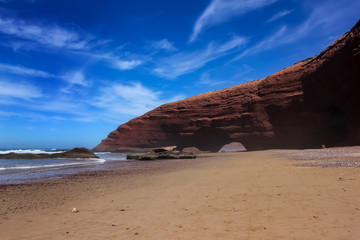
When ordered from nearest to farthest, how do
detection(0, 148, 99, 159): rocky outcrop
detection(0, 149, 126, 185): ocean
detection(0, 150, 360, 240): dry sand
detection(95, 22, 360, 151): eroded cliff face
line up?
detection(0, 150, 360, 240): dry sand < detection(0, 149, 126, 185): ocean < detection(0, 148, 99, 159): rocky outcrop < detection(95, 22, 360, 151): eroded cliff face

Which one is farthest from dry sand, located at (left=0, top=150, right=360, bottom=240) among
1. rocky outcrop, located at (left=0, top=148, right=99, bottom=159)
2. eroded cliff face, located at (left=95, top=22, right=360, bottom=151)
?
rocky outcrop, located at (left=0, top=148, right=99, bottom=159)

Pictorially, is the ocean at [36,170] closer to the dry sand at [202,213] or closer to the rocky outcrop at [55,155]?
the dry sand at [202,213]

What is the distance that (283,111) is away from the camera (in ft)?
126

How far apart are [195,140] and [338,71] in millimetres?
31046

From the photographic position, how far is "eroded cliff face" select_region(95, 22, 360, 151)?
27328 mm

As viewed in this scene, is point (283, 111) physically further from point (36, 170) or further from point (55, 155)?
point (55, 155)

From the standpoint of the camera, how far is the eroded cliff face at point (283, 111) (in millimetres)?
27328

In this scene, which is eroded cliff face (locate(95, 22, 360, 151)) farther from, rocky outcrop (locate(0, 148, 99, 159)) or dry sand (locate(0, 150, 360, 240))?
rocky outcrop (locate(0, 148, 99, 159))

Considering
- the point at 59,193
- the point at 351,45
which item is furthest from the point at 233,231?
the point at 351,45

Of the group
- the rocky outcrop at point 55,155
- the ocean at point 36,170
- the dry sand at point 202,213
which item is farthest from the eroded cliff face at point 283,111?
the ocean at point 36,170

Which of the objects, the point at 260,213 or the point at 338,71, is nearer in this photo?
the point at 260,213

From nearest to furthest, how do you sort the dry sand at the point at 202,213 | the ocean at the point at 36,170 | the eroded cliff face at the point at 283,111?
the dry sand at the point at 202,213, the ocean at the point at 36,170, the eroded cliff face at the point at 283,111

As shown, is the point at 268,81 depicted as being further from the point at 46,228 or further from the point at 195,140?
the point at 46,228

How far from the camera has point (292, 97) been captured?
3725 centimetres
